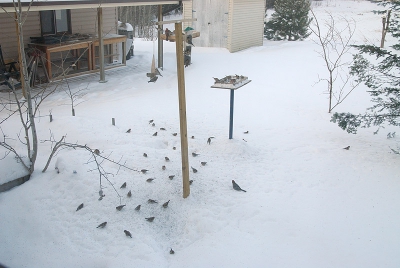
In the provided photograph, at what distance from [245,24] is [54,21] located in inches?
304

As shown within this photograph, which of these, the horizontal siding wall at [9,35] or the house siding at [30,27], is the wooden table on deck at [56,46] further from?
the horizontal siding wall at [9,35]

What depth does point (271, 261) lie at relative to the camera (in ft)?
13.3

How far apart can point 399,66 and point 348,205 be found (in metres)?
2.49

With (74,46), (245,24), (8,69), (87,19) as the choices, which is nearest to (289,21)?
(245,24)

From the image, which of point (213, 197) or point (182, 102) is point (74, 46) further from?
point (213, 197)

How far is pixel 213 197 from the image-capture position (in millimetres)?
5094

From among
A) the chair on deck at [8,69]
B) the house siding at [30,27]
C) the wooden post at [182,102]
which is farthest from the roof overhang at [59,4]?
the wooden post at [182,102]

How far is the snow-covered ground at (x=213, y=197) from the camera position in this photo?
4098 mm

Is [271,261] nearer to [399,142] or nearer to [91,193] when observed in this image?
[91,193]

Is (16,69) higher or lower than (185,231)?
higher

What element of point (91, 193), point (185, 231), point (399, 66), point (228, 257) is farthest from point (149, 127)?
point (399, 66)

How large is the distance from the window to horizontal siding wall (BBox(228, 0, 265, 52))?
6.19 m

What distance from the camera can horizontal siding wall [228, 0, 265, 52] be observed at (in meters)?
15.6

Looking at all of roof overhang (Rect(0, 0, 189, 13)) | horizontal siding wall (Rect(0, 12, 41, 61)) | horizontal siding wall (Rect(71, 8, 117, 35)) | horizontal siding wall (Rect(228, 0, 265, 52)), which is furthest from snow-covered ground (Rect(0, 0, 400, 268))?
horizontal siding wall (Rect(228, 0, 265, 52))
